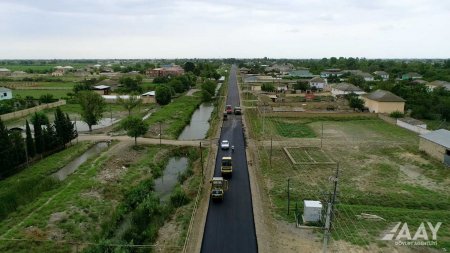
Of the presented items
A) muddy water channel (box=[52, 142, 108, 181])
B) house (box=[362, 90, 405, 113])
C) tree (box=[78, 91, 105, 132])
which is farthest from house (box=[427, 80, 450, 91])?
muddy water channel (box=[52, 142, 108, 181])

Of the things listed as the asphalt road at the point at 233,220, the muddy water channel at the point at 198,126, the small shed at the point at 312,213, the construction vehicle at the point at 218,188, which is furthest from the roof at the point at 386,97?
the small shed at the point at 312,213

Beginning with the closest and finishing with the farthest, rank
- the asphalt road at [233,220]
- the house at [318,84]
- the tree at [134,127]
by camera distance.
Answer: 1. the asphalt road at [233,220]
2. the tree at [134,127]
3. the house at [318,84]

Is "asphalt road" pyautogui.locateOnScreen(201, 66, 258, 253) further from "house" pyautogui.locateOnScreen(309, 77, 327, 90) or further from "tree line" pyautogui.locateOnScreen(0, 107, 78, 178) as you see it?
"house" pyautogui.locateOnScreen(309, 77, 327, 90)

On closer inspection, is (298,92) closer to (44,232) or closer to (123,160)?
(123,160)

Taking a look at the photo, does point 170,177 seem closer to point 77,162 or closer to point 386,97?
point 77,162

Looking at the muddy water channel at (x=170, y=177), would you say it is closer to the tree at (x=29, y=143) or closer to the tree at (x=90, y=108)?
the tree at (x=29, y=143)

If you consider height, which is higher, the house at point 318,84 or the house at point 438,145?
the house at point 318,84
